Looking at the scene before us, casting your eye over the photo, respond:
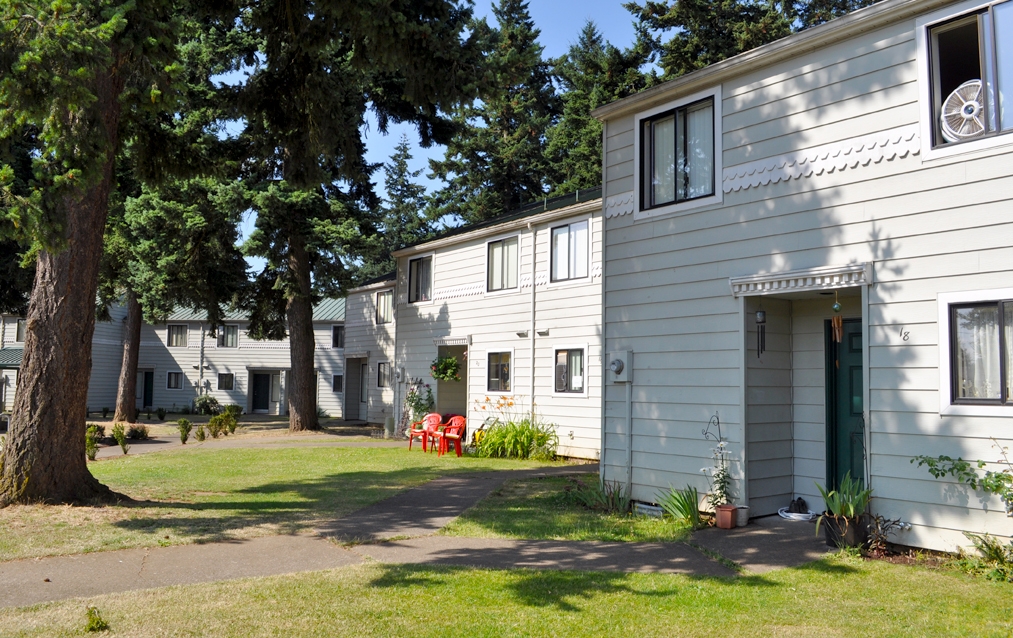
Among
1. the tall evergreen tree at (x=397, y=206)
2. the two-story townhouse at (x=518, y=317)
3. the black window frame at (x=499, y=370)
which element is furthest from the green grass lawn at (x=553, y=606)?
the tall evergreen tree at (x=397, y=206)

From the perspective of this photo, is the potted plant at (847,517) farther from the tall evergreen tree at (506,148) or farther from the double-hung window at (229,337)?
the double-hung window at (229,337)

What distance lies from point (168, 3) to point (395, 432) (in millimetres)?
16264

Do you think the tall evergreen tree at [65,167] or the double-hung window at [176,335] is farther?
the double-hung window at [176,335]

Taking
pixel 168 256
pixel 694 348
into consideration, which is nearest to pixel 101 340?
pixel 168 256

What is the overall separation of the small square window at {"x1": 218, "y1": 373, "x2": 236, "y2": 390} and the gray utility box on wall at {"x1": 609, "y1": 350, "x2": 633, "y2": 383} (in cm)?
3386

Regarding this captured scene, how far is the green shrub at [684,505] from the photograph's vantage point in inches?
352

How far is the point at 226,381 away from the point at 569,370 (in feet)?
92.9

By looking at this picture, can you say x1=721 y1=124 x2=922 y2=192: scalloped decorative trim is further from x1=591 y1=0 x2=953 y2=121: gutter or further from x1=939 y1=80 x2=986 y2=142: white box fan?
x1=591 y1=0 x2=953 y2=121: gutter

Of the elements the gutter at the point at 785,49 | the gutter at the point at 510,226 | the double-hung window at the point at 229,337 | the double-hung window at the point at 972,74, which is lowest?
the double-hung window at the point at 229,337

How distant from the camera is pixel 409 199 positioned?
194ft

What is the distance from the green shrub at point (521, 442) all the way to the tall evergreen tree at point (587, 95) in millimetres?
11804

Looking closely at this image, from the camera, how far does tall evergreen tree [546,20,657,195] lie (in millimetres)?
30172

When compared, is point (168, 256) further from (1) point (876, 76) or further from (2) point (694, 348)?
(1) point (876, 76)

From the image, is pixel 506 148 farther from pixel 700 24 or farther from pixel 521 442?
pixel 521 442
